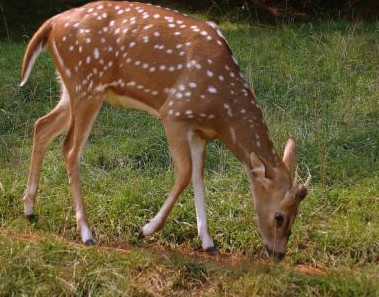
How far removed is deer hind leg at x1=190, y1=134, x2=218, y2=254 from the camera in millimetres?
5969

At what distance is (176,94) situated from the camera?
18.6 feet

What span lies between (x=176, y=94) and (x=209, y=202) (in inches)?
50.2

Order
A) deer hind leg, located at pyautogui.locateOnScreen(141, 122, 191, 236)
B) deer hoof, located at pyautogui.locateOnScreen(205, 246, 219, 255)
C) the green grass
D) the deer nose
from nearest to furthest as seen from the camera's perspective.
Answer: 1. the green grass
2. the deer nose
3. deer hind leg, located at pyautogui.locateOnScreen(141, 122, 191, 236)
4. deer hoof, located at pyautogui.locateOnScreen(205, 246, 219, 255)

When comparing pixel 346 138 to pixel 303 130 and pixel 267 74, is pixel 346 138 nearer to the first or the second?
pixel 303 130

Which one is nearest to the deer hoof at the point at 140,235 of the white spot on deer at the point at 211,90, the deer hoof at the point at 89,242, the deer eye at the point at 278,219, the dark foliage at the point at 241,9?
the deer hoof at the point at 89,242

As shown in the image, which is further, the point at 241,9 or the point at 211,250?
the point at 241,9

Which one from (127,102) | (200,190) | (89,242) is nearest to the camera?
(89,242)

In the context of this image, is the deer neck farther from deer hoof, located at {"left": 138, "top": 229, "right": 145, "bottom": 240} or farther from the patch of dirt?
deer hoof, located at {"left": 138, "top": 229, "right": 145, "bottom": 240}

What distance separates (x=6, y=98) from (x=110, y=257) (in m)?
4.29

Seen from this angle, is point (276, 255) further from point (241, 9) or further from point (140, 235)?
point (241, 9)

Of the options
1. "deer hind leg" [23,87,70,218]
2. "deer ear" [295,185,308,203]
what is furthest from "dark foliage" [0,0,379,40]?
"deer ear" [295,185,308,203]

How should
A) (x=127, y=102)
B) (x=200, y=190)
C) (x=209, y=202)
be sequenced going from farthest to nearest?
(x=209, y=202) < (x=200, y=190) < (x=127, y=102)

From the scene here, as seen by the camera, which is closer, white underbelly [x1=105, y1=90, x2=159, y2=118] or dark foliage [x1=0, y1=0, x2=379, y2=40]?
white underbelly [x1=105, y1=90, x2=159, y2=118]

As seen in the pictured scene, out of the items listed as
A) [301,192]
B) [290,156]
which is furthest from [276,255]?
[290,156]
